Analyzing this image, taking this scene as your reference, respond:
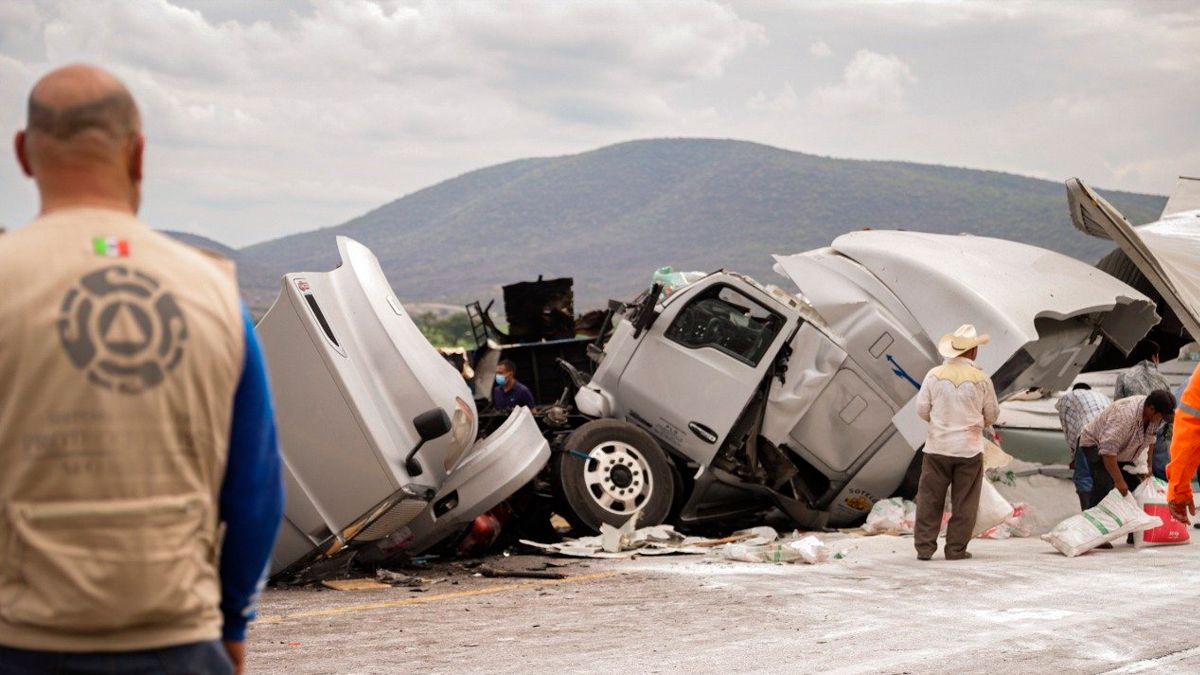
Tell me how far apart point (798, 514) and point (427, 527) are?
4026mm

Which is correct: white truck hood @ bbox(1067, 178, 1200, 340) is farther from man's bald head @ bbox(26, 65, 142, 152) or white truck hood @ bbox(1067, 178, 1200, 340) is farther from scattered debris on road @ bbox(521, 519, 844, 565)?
man's bald head @ bbox(26, 65, 142, 152)

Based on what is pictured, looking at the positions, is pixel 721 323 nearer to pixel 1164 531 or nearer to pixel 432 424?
pixel 1164 531

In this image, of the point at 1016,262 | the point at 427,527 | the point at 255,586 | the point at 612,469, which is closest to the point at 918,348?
the point at 1016,262

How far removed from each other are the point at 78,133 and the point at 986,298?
10.4 m

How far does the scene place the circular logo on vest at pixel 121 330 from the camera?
2295 mm

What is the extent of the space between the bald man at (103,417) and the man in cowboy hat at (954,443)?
29.8 ft

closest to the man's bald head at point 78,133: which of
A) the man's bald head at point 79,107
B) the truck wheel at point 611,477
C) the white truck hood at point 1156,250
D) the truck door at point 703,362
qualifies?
the man's bald head at point 79,107

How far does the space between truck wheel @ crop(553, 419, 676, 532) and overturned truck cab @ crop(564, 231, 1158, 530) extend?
2 centimetres

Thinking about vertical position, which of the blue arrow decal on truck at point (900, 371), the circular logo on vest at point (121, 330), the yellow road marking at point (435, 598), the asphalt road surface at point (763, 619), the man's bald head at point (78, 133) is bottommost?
the yellow road marking at point (435, 598)

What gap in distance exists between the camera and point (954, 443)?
36.2ft

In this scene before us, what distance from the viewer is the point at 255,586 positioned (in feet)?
8.55

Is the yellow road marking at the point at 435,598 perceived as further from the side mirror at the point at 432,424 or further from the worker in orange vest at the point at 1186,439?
the worker in orange vest at the point at 1186,439

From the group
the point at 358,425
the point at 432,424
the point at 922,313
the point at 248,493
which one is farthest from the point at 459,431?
the point at 248,493

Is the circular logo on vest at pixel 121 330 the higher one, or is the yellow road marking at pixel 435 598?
the circular logo on vest at pixel 121 330
